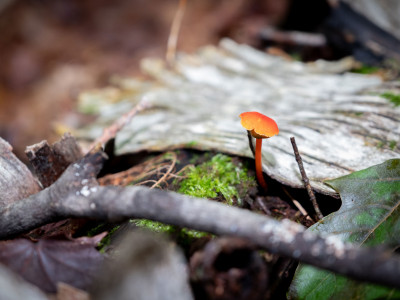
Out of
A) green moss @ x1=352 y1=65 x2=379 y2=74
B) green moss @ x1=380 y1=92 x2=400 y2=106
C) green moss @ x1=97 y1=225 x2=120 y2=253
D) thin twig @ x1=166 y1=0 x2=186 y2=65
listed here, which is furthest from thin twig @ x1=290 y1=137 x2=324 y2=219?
thin twig @ x1=166 y1=0 x2=186 y2=65

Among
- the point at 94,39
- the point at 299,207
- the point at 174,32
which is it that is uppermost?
the point at 94,39

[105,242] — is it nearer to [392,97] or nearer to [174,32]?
[392,97]

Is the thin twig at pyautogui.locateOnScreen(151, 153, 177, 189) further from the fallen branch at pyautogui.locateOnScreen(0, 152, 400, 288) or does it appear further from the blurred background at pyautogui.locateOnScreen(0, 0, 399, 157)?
the blurred background at pyautogui.locateOnScreen(0, 0, 399, 157)

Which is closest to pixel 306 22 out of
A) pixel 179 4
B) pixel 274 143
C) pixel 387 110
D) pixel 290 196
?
pixel 179 4

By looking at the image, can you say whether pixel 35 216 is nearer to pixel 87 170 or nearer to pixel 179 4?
pixel 87 170

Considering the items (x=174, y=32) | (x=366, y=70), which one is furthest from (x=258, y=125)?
(x=174, y=32)

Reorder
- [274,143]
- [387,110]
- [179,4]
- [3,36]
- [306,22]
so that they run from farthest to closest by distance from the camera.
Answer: [179,4] < [306,22] < [3,36] < [387,110] < [274,143]
